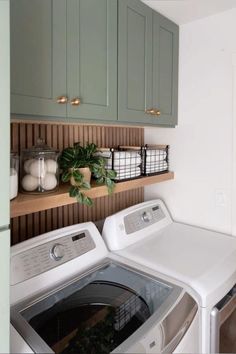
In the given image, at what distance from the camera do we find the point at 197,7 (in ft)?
5.16

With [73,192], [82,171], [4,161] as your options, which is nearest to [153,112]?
[82,171]

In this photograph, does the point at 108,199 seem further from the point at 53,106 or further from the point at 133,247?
the point at 53,106

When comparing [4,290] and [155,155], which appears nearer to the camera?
[4,290]

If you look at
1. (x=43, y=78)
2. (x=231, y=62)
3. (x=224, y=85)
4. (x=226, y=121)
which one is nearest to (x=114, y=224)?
(x=43, y=78)

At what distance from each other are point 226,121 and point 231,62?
359 millimetres

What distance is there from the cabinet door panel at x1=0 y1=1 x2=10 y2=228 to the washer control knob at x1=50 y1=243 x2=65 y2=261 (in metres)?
0.52

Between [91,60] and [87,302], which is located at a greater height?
[91,60]

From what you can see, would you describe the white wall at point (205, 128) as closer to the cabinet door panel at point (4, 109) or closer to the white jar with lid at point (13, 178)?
the white jar with lid at point (13, 178)

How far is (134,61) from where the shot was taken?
144 centimetres

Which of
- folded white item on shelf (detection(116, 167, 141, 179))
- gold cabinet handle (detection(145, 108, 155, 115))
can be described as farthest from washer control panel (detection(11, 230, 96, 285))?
gold cabinet handle (detection(145, 108, 155, 115))

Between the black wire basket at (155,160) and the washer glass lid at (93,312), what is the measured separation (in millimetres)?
665

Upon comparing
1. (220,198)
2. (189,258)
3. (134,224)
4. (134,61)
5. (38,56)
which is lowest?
(189,258)

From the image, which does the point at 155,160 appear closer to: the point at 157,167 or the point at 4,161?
the point at 157,167

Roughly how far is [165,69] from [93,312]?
1477 mm
